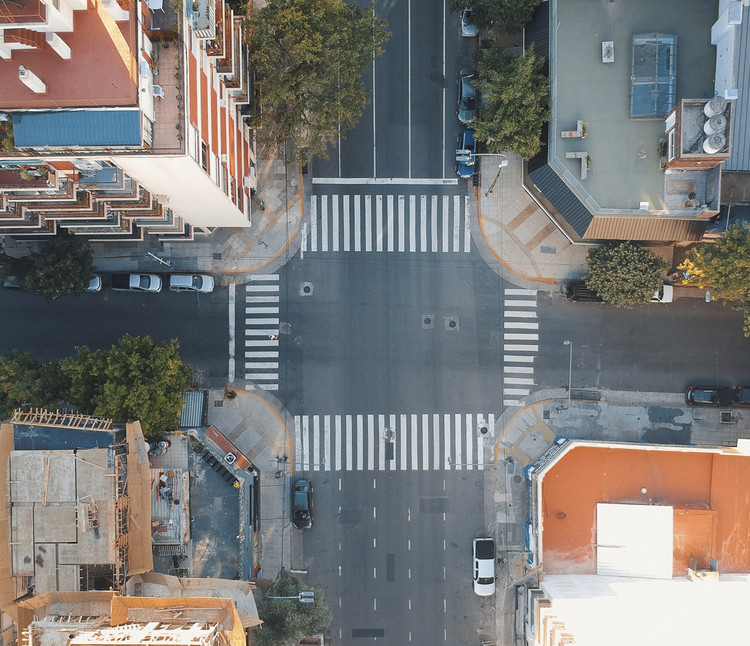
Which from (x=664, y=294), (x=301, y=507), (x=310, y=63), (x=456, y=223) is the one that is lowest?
(x=301, y=507)

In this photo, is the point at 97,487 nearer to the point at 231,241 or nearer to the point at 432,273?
the point at 231,241

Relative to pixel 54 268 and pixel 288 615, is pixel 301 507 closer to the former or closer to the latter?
pixel 288 615

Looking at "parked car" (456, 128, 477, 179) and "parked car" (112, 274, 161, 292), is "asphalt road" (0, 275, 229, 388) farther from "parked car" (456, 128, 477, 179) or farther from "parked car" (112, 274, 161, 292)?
"parked car" (456, 128, 477, 179)

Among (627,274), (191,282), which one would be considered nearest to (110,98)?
(191,282)

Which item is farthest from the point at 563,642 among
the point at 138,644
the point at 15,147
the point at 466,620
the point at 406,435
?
the point at 15,147

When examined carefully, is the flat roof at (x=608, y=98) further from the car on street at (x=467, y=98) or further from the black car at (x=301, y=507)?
the black car at (x=301, y=507)

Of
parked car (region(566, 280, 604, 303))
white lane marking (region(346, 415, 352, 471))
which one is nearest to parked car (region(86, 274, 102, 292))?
white lane marking (region(346, 415, 352, 471))
